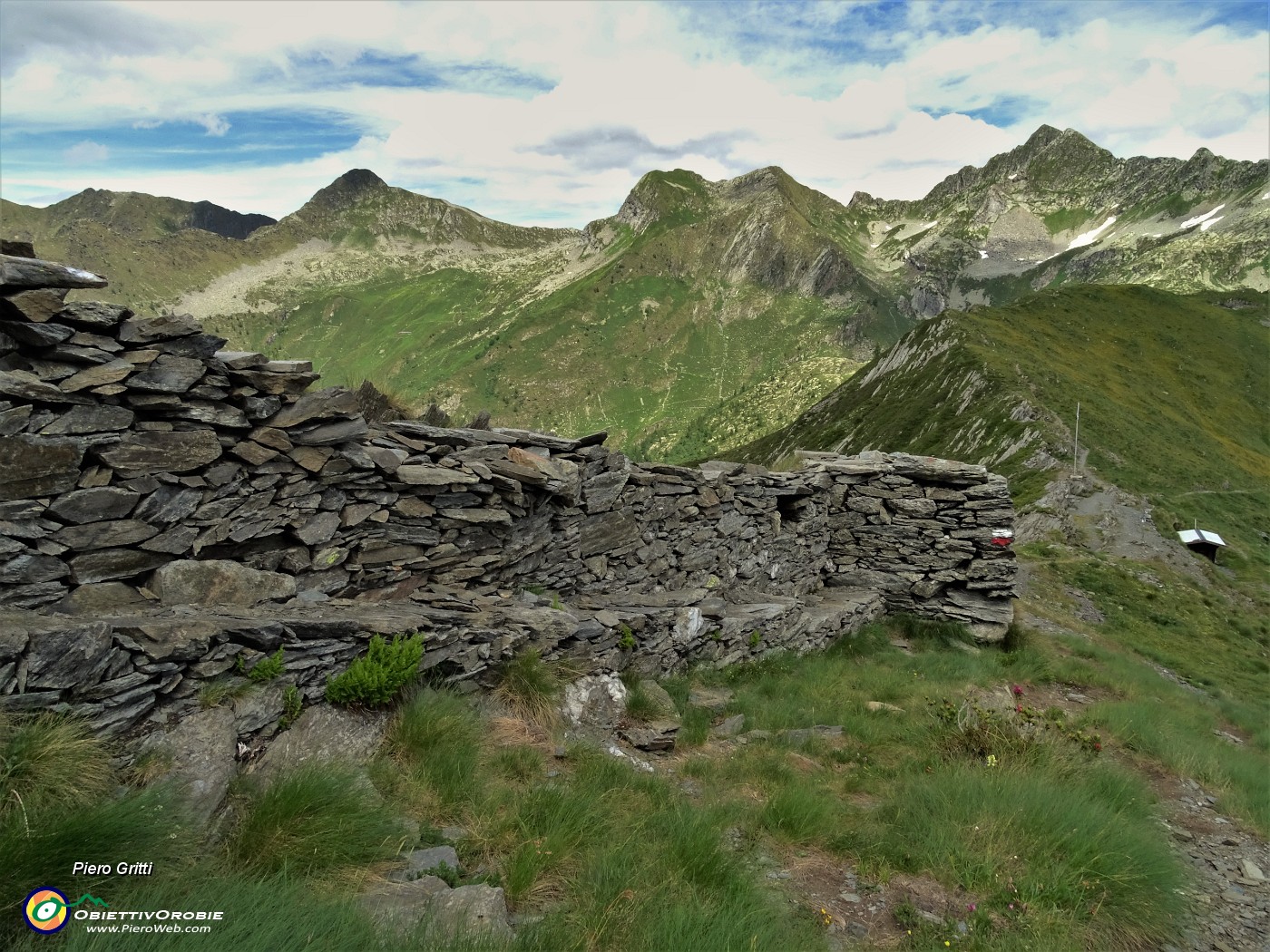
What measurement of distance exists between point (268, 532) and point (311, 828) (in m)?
3.73

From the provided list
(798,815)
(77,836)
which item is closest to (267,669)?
(77,836)

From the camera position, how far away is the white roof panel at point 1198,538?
3444 centimetres

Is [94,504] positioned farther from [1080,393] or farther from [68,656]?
[1080,393]

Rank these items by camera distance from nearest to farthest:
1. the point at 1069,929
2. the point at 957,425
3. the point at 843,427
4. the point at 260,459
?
the point at 1069,929 → the point at 260,459 → the point at 957,425 → the point at 843,427

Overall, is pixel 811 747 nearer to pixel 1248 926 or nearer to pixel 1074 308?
pixel 1248 926

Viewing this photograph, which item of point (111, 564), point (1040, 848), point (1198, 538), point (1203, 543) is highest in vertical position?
point (111, 564)

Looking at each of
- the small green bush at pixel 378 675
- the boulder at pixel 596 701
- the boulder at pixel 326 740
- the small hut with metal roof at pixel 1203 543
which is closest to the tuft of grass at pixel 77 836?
the boulder at pixel 326 740

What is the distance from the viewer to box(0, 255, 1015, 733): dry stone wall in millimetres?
5055

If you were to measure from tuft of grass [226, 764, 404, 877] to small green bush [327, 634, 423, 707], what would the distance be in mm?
1013

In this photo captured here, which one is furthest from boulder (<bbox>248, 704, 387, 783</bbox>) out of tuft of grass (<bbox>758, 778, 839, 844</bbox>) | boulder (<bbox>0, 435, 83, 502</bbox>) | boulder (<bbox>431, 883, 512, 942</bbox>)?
tuft of grass (<bbox>758, 778, 839, 844</bbox>)

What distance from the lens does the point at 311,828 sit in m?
4.03

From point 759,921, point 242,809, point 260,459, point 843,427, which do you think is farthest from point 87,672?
point 843,427

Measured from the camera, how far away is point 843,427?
90.8m

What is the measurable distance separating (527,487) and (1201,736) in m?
12.1
